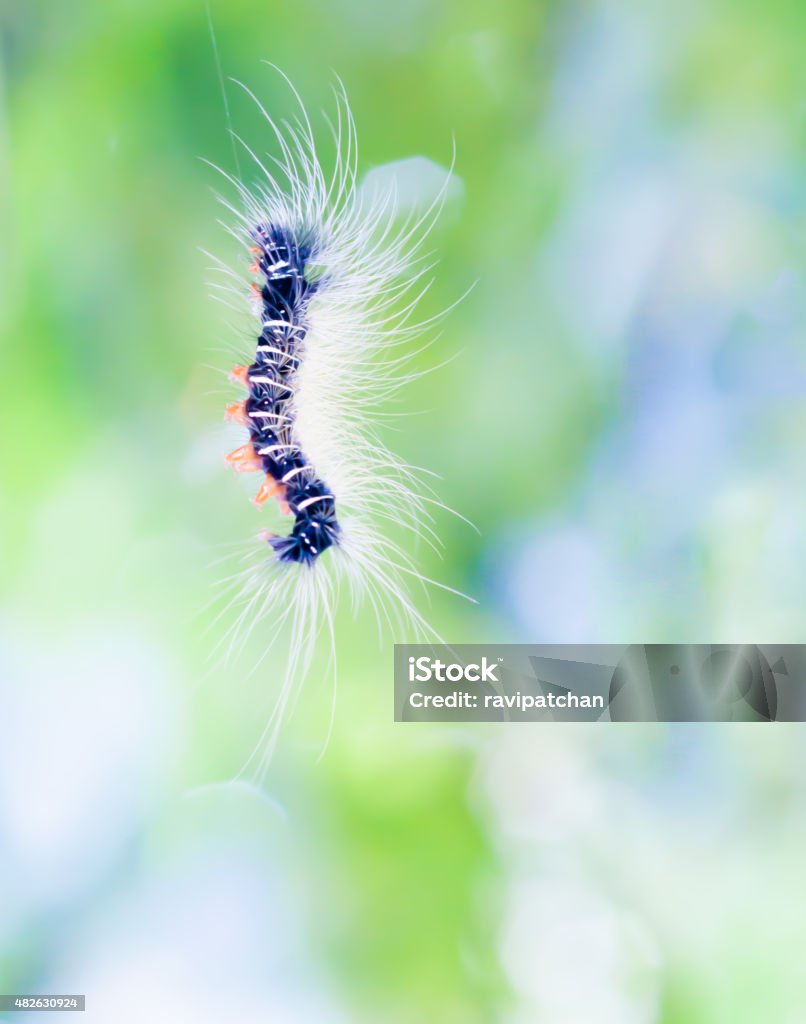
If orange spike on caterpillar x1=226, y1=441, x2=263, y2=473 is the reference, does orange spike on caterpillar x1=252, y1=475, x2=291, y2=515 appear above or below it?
below

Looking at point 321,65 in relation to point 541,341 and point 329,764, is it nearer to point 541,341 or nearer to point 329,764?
point 541,341

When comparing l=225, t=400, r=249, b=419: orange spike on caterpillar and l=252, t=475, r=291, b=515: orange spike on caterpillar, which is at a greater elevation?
l=225, t=400, r=249, b=419: orange spike on caterpillar

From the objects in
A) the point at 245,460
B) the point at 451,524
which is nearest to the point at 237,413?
the point at 245,460

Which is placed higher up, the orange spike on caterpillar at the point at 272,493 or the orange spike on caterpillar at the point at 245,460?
the orange spike on caterpillar at the point at 245,460

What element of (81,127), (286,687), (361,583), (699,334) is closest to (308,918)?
(286,687)

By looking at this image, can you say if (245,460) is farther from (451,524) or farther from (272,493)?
(451,524)
